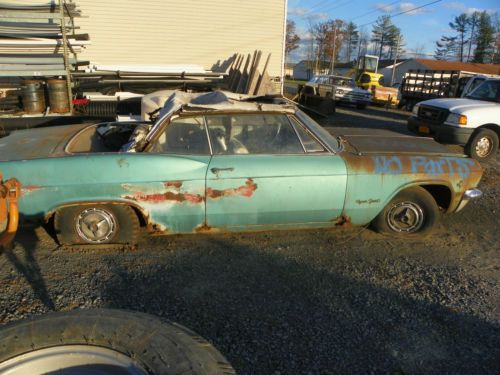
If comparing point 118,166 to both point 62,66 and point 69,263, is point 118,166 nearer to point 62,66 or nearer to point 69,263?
point 69,263

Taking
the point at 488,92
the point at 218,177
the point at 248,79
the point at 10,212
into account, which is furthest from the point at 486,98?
the point at 10,212

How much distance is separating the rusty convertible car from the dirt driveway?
279 millimetres

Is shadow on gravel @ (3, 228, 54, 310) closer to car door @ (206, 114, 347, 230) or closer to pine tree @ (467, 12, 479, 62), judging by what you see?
car door @ (206, 114, 347, 230)

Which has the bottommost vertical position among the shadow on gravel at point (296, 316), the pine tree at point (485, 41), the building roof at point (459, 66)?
the shadow on gravel at point (296, 316)

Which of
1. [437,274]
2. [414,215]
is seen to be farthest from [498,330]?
[414,215]

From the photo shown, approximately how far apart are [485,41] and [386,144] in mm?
85369

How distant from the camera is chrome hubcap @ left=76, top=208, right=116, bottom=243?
369cm

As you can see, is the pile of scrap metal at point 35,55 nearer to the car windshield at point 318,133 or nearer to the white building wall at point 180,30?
the white building wall at point 180,30

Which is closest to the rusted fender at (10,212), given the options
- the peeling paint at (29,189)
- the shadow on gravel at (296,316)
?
the peeling paint at (29,189)

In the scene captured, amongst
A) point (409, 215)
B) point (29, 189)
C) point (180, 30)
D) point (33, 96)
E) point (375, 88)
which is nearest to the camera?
point (29, 189)

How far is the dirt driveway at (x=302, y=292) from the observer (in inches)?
103

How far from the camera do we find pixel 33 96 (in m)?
9.38

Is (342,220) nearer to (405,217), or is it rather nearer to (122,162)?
(405,217)

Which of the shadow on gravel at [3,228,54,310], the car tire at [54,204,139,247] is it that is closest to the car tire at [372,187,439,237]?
the car tire at [54,204,139,247]
